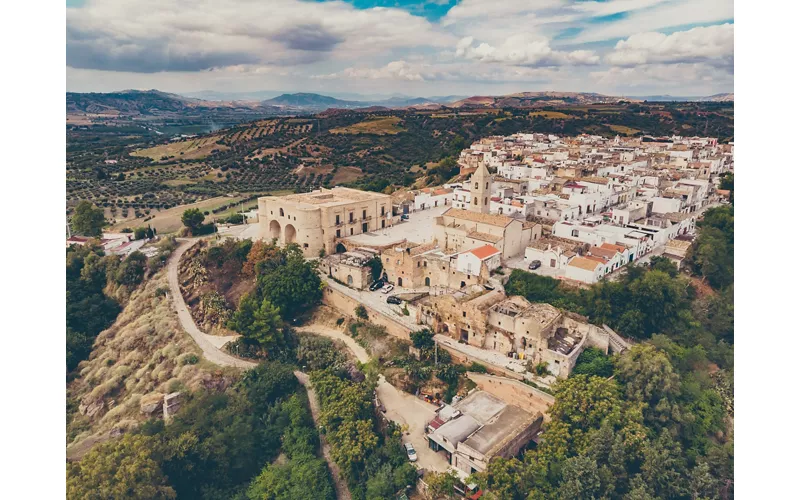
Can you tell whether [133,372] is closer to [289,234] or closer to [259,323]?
[259,323]

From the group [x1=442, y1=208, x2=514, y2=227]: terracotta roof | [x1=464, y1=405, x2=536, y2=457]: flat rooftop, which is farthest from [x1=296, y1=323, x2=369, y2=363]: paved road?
[x1=442, y1=208, x2=514, y2=227]: terracotta roof

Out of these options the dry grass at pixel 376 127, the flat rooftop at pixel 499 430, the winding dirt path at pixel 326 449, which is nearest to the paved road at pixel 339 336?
the winding dirt path at pixel 326 449

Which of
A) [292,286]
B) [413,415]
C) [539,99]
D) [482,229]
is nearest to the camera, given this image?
[413,415]

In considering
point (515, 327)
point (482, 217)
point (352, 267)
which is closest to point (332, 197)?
point (352, 267)

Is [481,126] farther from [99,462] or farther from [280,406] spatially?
[99,462]

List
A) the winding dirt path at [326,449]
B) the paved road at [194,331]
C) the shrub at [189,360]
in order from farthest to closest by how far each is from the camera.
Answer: the paved road at [194,331], the shrub at [189,360], the winding dirt path at [326,449]

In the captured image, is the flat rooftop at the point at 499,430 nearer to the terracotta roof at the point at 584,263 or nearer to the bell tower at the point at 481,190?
the terracotta roof at the point at 584,263
